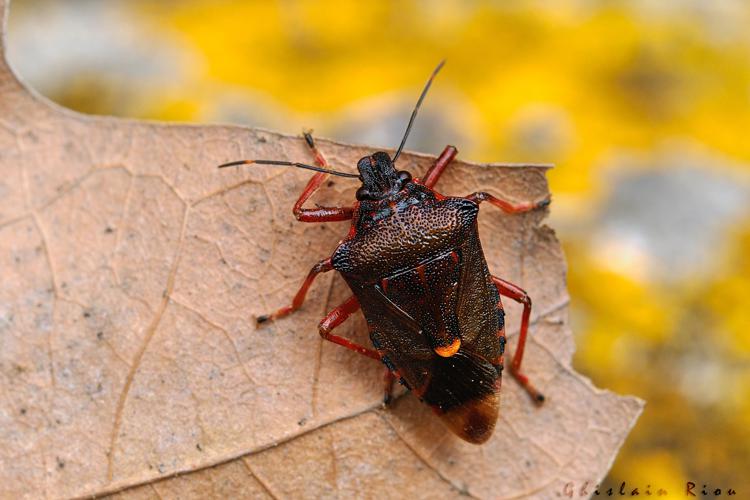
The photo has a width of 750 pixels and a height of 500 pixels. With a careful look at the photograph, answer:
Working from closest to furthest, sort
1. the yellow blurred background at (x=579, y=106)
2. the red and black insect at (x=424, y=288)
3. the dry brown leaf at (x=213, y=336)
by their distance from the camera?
the dry brown leaf at (x=213, y=336) → the red and black insect at (x=424, y=288) → the yellow blurred background at (x=579, y=106)

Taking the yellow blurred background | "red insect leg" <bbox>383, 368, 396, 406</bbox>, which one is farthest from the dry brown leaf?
the yellow blurred background

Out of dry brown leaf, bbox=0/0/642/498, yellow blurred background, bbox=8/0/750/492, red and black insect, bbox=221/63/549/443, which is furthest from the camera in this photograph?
yellow blurred background, bbox=8/0/750/492

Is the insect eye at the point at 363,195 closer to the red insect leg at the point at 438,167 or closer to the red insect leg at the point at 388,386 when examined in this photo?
the red insect leg at the point at 438,167

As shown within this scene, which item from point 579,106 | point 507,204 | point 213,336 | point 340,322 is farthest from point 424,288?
point 579,106

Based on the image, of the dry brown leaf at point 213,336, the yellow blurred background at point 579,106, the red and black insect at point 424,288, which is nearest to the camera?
the dry brown leaf at point 213,336

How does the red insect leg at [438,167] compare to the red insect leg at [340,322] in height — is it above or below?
above

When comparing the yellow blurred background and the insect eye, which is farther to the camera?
the yellow blurred background

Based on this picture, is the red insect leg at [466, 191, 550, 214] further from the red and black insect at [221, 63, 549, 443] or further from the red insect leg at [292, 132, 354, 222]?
the red insect leg at [292, 132, 354, 222]

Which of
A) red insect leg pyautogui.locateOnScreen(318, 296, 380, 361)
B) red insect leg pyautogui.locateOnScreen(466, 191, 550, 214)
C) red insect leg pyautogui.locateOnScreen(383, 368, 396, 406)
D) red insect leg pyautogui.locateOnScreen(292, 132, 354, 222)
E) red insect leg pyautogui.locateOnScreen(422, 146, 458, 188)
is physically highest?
red insect leg pyautogui.locateOnScreen(422, 146, 458, 188)

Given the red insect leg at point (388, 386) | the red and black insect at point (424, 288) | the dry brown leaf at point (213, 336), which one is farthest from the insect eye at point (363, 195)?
the red insect leg at point (388, 386)
